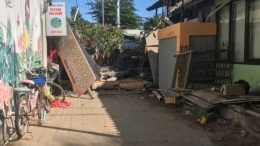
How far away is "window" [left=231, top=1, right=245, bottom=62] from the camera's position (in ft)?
30.4

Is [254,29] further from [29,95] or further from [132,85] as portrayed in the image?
[132,85]

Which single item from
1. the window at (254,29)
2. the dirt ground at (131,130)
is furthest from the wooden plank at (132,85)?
the window at (254,29)

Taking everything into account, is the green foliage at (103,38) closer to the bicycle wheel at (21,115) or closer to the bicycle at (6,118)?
the bicycle wheel at (21,115)

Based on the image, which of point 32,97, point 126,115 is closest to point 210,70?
point 126,115

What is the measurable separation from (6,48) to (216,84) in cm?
623

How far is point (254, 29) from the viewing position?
8.64m

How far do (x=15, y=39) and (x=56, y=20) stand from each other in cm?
523

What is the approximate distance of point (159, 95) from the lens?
11461 mm

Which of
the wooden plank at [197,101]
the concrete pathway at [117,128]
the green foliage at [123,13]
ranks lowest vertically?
the concrete pathway at [117,128]

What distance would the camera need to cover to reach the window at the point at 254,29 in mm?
8445

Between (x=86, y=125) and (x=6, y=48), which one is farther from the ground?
(x=6, y=48)

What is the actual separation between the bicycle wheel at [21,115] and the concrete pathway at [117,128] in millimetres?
188

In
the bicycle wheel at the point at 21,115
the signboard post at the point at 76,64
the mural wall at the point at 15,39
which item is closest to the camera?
the mural wall at the point at 15,39

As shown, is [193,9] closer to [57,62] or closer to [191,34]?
[191,34]
